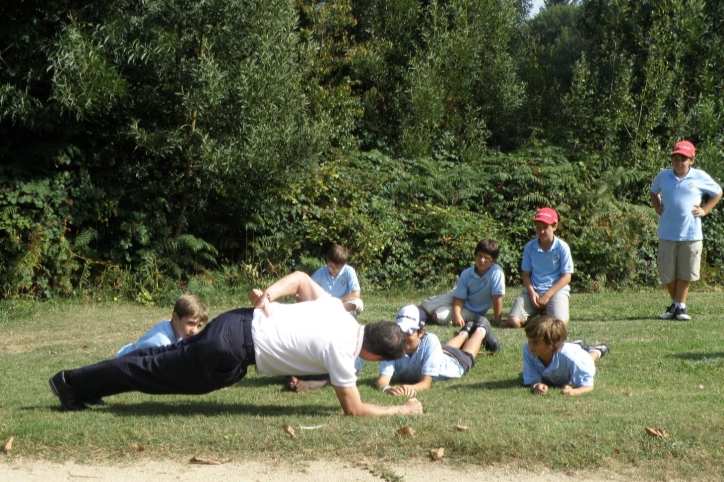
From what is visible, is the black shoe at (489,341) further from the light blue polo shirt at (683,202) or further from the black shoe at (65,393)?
the black shoe at (65,393)

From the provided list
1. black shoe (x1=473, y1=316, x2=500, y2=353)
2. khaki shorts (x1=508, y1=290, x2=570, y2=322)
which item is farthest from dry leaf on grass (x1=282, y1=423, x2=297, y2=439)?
khaki shorts (x1=508, y1=290, x2=570, y2=322)

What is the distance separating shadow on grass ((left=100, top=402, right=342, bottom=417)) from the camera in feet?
22.1

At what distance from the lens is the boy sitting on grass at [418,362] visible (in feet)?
→ 23.4

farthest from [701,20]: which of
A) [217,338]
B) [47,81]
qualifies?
[217,338]

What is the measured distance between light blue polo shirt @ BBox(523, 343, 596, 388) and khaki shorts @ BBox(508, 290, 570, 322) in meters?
3.20

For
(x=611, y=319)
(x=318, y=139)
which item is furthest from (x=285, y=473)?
(x=318, y=139)

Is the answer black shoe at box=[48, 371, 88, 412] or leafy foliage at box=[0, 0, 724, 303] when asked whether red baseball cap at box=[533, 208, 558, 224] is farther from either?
black shoe at box=[48, 371, 88, 412]

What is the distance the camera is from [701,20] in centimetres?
1973

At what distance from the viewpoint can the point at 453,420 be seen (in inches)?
250

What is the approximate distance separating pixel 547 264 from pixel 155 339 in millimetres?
5637

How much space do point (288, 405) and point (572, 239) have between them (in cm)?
1007

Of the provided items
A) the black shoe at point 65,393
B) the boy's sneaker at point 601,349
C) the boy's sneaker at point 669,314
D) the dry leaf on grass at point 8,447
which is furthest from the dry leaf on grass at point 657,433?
the boy's sneaker at point 669,314

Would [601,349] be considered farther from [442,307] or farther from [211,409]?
[211,409]

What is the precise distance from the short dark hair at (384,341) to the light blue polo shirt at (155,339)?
1710 mm
